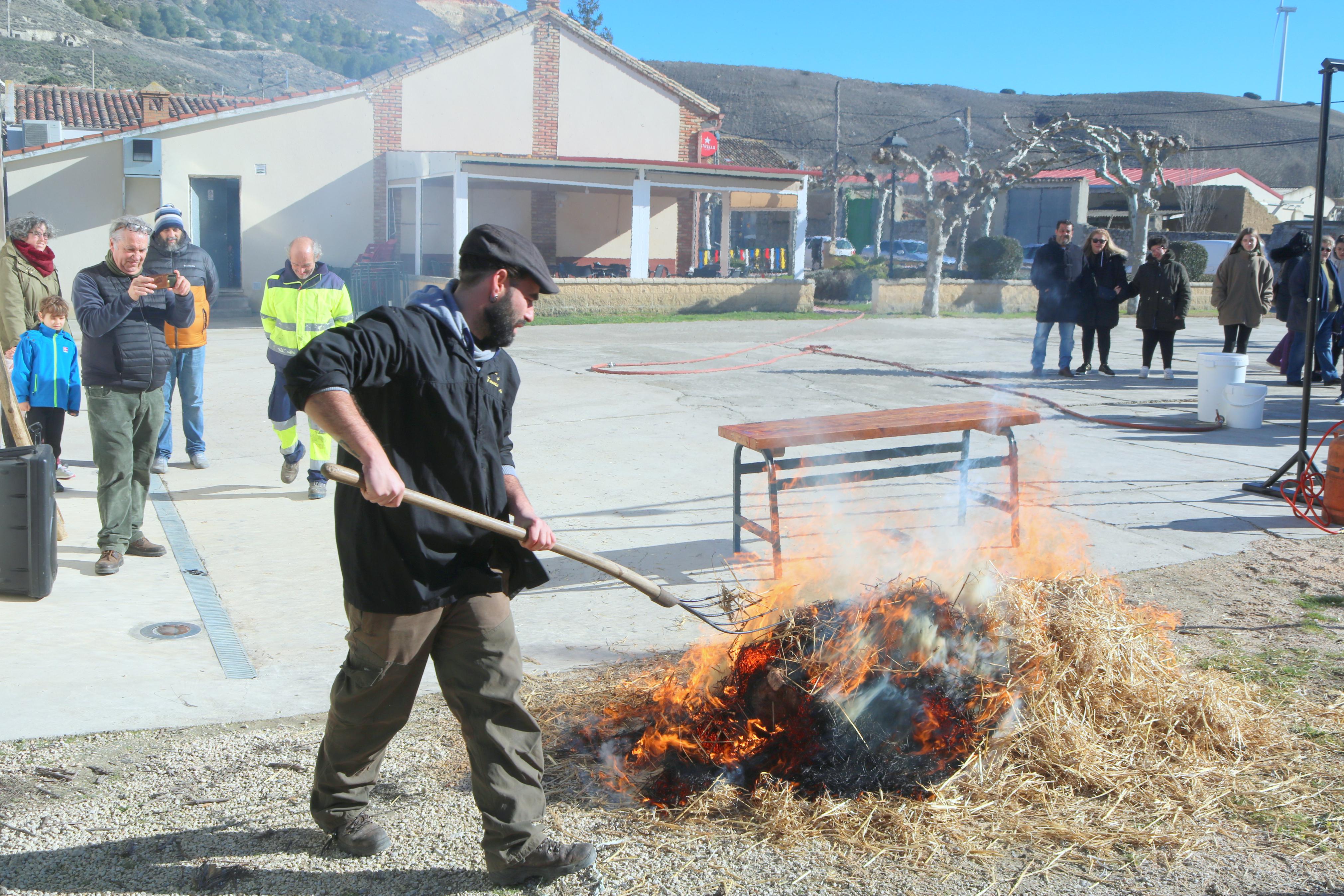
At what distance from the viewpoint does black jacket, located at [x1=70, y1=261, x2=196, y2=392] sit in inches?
211

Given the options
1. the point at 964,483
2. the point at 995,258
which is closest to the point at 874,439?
the point at 964,483

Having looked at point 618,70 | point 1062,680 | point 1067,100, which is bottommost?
point 1062,680

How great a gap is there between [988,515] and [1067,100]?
14844 cm

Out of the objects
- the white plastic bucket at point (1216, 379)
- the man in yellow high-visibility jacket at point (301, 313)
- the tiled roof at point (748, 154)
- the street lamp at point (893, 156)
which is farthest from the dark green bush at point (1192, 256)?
the man in yellow high-visibility jacket at point (301, 313)

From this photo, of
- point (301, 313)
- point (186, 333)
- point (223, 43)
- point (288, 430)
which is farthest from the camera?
point (223, 43)

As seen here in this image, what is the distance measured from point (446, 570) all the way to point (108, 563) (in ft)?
11.4

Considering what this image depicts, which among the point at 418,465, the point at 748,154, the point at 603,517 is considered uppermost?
the point at 748,154

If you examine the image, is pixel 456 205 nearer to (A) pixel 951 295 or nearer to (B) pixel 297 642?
(A) pixel 951 295

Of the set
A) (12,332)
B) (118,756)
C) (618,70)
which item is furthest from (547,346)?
(618,70)

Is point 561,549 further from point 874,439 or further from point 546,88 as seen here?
point 546,88

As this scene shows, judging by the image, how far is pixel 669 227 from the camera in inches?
1241

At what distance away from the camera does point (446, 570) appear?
112 inches

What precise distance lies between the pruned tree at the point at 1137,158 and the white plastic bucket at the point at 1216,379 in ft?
58.0

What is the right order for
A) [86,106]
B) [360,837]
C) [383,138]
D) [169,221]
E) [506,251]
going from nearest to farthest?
1. [506,251]
2. [360,837]
3. [169,221]
4. [383,138]
5. [86,106]
